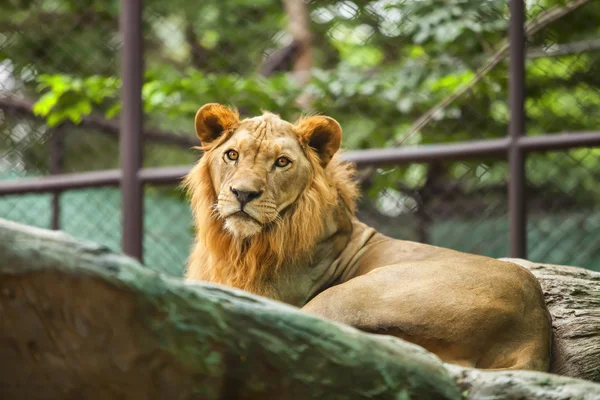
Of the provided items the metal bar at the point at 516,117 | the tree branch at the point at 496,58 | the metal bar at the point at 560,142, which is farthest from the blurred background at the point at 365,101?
the metal bar at the point at 560,142

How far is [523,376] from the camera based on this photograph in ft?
6.23

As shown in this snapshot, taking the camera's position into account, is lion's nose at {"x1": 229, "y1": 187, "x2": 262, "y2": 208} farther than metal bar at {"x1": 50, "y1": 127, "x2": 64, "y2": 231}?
No

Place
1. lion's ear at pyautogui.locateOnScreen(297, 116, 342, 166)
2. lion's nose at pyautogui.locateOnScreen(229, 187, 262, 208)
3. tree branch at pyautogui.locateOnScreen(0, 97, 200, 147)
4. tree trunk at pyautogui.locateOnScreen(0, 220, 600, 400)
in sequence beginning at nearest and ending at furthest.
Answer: tree trunk at pyautogui.locateOnScreen(0, 220, 600, 400) → lion's nose at pyautogui.locateOnScreen(229, 187, 262, 208) → lion's ear at pyautogui.locateOnScreen(297, 116, 342, 166) → tree branch at pyautogui.locateOnScreen(0, 97, 200, 147)

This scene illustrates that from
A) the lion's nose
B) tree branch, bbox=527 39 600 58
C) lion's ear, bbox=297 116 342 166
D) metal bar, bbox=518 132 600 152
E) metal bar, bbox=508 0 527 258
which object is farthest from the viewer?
tree branch, bbox=527 39 600 58

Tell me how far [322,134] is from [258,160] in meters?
0.34

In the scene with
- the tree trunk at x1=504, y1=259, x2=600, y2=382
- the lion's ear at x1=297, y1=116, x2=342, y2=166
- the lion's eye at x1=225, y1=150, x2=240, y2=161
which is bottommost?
the tree trunk at x1=504, y1=259, x2=600, y2=382

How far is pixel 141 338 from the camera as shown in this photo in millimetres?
1482

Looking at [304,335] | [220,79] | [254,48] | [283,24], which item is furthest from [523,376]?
[283,24]

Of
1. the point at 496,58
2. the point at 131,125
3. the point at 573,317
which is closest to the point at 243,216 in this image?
the point at 573,317

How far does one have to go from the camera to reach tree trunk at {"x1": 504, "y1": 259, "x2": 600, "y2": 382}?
2.58 m

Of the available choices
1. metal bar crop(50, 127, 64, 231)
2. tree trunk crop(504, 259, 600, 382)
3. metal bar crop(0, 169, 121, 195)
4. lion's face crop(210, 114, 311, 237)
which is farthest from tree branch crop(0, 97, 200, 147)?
tree trunk crop(504, 259, 600, 382)

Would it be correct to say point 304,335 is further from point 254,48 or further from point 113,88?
point 254,48

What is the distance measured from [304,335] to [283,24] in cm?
633

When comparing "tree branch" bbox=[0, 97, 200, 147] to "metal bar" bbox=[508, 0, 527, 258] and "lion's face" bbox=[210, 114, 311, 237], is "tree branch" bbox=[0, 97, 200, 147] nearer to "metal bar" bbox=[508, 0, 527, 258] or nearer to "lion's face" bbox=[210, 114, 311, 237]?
"metal bar" bbox=[508, 0, 527, 258]
